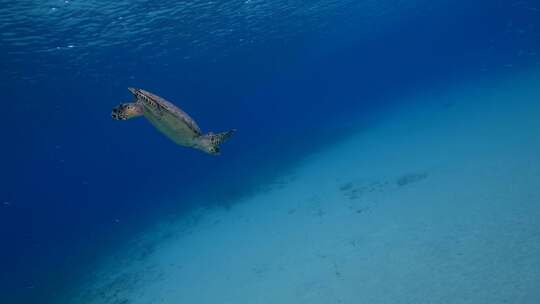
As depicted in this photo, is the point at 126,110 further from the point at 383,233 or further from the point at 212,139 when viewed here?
the point at 383,233

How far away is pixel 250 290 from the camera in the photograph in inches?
400

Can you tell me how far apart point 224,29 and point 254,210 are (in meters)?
18.0

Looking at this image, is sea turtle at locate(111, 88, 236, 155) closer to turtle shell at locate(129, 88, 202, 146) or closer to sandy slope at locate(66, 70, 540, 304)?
turtle shell at locate(129, 88, 202, 146)

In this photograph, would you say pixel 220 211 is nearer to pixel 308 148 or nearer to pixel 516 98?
pixel 308 148

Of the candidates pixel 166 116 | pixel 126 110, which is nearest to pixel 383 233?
pixel 166 116

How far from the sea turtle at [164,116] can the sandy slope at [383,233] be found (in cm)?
614

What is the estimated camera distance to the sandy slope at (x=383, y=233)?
7.80 metres

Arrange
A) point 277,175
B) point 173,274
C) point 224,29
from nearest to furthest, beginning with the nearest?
1. point 173,274
2. point 277,175
3. point 224,29

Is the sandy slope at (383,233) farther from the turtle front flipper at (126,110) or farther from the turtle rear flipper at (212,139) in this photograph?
the turtle front flipper at (126,110)

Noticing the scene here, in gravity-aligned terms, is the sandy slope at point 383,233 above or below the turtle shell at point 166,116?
below

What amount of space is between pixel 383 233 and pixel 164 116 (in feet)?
29.3

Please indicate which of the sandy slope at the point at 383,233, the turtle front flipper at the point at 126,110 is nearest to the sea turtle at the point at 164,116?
the turtle front flipper at the point at 126,110

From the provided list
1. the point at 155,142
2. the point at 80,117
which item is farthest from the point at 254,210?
the point at 155,142

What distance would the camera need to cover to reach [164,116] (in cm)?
295
